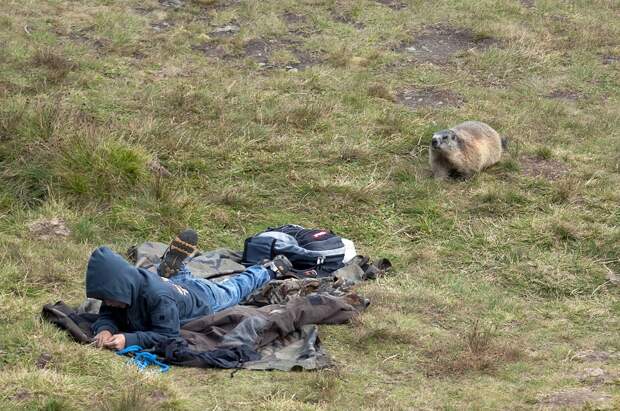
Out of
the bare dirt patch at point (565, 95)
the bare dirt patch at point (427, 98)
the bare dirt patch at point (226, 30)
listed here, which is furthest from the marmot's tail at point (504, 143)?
the bare dirt patch at point (226, 30)

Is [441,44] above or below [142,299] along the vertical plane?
below

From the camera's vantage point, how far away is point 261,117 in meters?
10.3

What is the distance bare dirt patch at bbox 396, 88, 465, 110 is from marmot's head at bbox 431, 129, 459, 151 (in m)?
1.76

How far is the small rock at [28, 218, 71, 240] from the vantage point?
7.46 metres

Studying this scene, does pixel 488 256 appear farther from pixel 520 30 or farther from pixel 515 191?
pixel 520 30

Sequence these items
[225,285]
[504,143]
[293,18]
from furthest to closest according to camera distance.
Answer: [293,18] → [504,143] → [225,285]

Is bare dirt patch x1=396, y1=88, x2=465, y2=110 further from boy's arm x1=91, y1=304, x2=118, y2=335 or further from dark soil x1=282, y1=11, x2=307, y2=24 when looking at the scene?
boy's arm x1=91, y1=304, x2=118, y2=335

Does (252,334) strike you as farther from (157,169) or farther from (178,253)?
(157,169)

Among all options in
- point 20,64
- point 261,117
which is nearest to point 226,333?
point 261,117

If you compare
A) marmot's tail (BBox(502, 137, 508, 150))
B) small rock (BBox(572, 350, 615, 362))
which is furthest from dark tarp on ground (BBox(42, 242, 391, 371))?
marmot's tail (BBox(502, 137, 508, 150))

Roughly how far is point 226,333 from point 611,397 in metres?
2.20

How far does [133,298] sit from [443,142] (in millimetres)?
4696

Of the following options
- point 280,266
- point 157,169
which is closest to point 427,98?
point 157,169

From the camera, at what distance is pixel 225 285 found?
6.46 m
